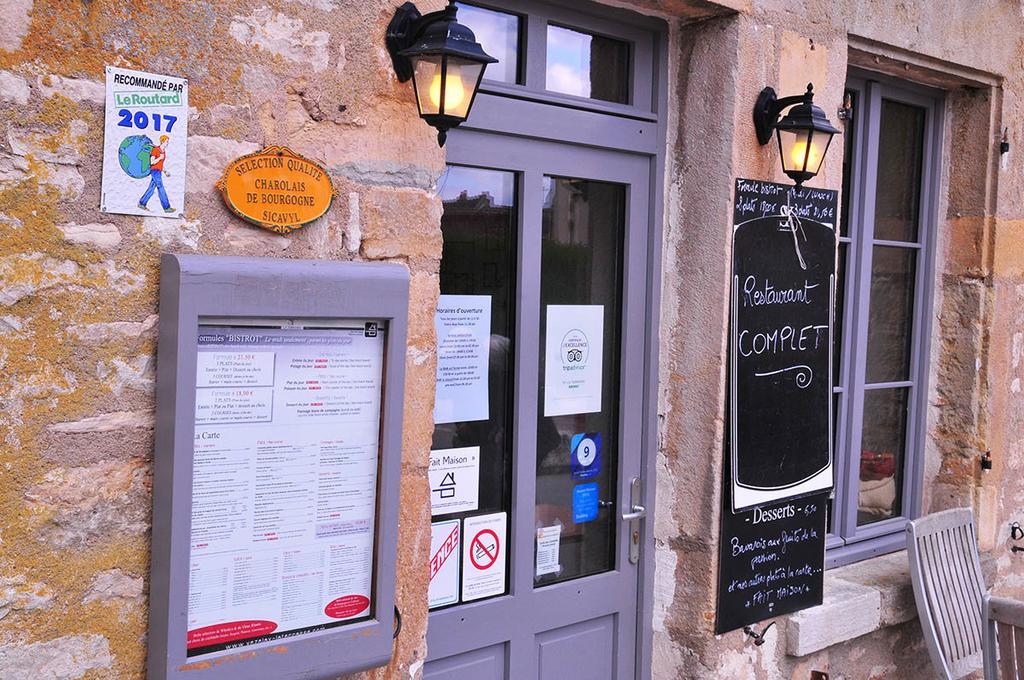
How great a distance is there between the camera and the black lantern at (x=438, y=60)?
7.55 feet

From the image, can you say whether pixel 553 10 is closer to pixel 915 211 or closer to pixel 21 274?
pixel 21 274

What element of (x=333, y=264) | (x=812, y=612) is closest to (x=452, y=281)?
(x=333, y=264)

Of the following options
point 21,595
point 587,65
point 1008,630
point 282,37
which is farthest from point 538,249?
point 1008,630

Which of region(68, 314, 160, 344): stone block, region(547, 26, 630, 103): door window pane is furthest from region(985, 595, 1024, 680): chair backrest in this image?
region(68, 314, 160, 344): stone block

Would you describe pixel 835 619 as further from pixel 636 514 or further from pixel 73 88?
pixel 73 88

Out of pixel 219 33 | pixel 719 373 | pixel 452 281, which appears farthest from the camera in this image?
pixel 719 373

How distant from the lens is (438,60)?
2332 mm

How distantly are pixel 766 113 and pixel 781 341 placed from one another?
790 mm

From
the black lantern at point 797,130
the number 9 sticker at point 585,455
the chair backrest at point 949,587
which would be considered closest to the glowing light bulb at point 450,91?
the number 9 sticker at point 585,455

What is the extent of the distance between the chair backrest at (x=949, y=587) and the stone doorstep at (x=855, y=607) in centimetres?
17

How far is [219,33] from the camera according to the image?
2.16 meters

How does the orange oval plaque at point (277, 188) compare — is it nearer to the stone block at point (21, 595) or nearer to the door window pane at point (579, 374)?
the stone block at point (21, 595)

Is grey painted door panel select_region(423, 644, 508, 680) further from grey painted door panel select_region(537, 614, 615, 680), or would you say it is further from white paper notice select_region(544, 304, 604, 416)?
white paper notice select_region(544, 304, 604, 416)

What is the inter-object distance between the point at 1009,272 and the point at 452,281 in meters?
2.94
